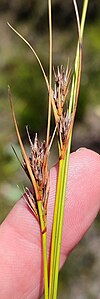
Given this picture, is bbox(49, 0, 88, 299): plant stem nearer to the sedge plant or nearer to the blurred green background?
the sedge plant

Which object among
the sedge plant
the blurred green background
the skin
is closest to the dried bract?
the sedge plant

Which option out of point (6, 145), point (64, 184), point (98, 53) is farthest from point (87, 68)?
point (64, 184)

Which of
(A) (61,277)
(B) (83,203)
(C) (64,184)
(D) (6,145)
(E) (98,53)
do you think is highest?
(C) (64,184)

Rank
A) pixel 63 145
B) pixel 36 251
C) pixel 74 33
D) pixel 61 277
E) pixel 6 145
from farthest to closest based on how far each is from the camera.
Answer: pixel 74 33
pixel 6 145
pixel 61 277
pixel 36 251
pixel 63 145

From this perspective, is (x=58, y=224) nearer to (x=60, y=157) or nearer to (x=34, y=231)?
(x=60, y=157)

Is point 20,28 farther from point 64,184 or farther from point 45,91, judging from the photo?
point 64,184
